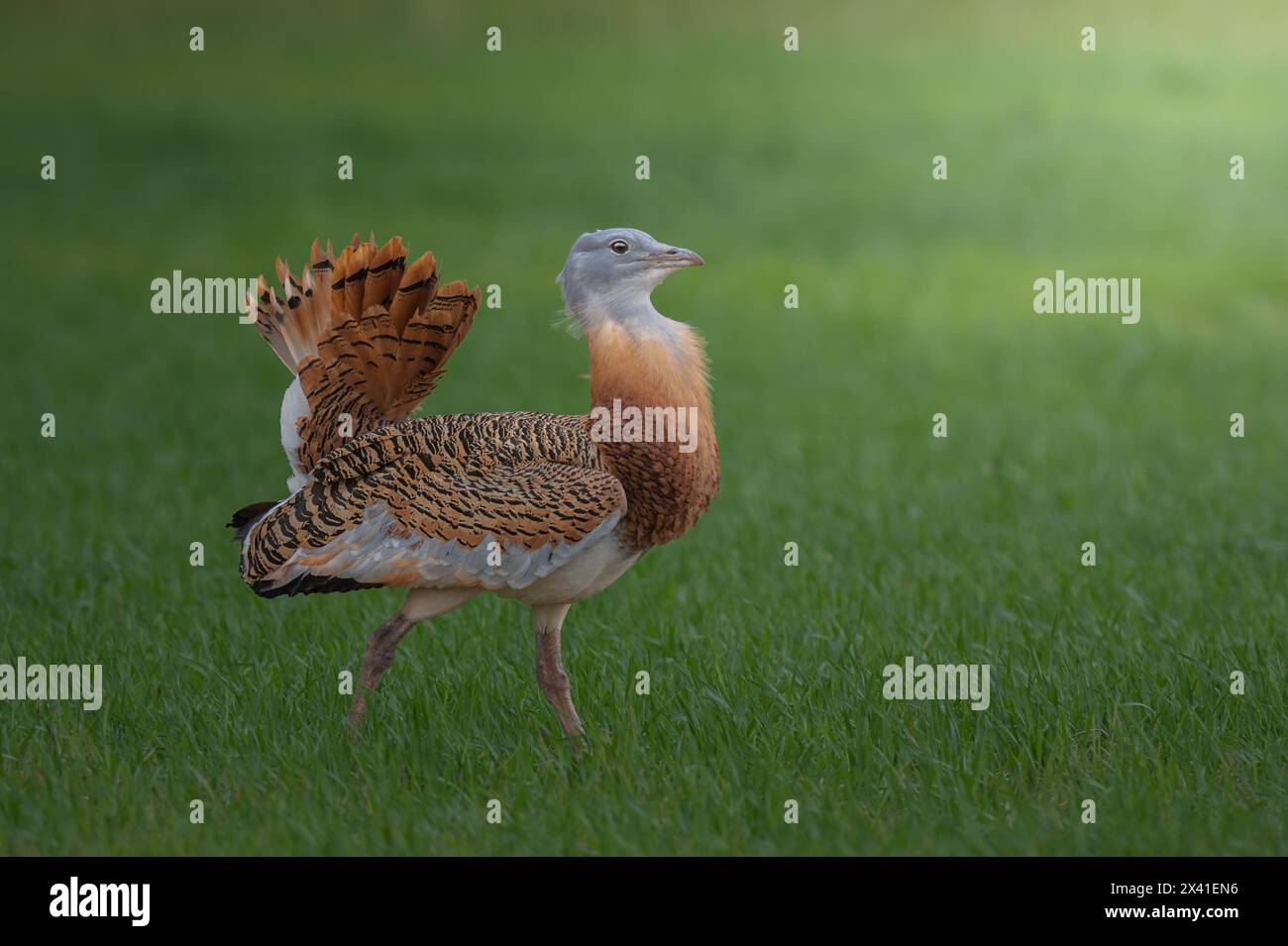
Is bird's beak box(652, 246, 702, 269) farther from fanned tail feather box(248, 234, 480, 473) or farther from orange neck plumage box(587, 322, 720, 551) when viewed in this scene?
fanned tail feather box(248, 234, 480, 473)

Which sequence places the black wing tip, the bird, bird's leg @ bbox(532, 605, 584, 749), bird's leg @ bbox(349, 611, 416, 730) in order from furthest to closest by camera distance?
bird's leg @ bbox(532, 605, 584, 749), bird's leg @ bbox(349, 611, 416, 730), the black wing tip, the bird

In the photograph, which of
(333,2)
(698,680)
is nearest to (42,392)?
(698,680)

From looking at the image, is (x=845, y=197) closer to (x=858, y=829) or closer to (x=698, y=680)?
(x=698, y=680)

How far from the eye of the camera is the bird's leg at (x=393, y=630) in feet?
18.6

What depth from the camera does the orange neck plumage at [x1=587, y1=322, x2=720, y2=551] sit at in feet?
18.0

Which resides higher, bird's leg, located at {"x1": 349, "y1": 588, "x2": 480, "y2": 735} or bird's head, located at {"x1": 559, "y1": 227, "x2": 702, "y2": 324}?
bird's head, located at {"x1": 559, "y1": 227, "x2": 702, "y2": 324}

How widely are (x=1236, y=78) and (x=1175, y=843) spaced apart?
18.0 metres

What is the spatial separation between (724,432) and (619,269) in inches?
241

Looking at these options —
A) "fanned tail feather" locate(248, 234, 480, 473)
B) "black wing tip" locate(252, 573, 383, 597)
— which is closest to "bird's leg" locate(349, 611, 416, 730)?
"black wing tip" locate(252, 573, 383, 597)

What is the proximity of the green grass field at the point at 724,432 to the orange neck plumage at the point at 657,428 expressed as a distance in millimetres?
853

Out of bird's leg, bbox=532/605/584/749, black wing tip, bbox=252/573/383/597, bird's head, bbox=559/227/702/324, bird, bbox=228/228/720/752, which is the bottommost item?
bird's leg, bbox=532/605/584/749

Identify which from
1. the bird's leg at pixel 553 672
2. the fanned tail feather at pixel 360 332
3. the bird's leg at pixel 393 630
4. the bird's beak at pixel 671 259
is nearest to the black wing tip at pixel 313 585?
the bird's leg at pixel 393 630

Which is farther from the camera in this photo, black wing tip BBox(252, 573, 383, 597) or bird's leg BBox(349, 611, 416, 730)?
bird's leg BBox(349, 611, 416, 730)

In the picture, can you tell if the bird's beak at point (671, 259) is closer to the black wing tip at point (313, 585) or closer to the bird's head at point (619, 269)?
the bird's head at point (619, 269)
